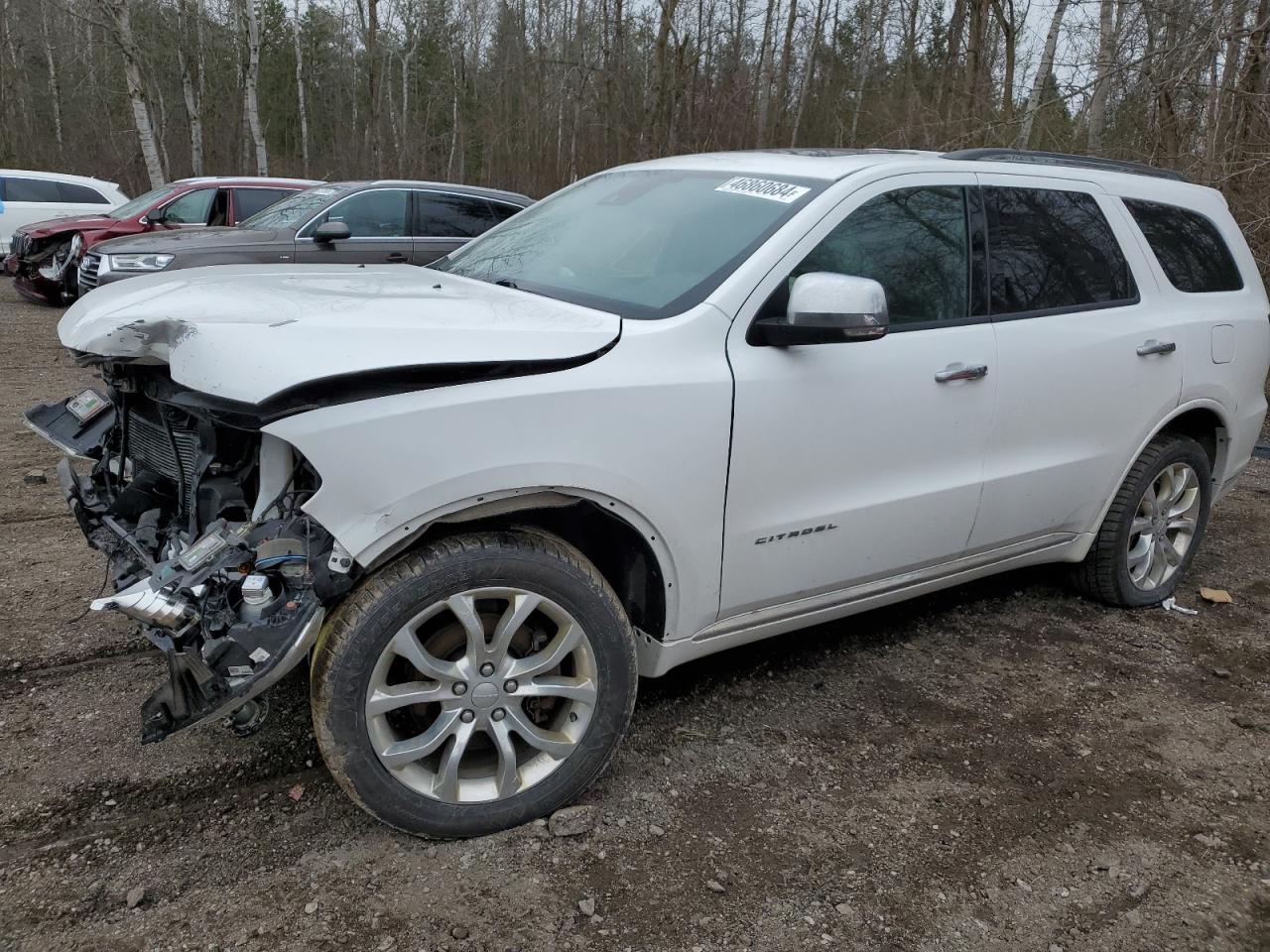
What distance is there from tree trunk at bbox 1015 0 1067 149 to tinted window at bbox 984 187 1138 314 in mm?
8290

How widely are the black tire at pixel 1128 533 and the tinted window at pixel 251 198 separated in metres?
10.7

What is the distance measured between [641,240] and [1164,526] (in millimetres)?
2785

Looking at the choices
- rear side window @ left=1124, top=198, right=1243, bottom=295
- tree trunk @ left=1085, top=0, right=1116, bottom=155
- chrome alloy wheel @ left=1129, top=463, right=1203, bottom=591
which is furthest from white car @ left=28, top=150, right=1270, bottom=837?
tree trunk @ left=1085, top=0, right=1116, bottom=155

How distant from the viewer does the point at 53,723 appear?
9.99 ft

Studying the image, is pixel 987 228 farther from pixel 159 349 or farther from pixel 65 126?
pixel 65 126

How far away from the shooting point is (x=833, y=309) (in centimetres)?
261

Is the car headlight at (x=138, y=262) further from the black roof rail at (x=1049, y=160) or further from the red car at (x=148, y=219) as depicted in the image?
the black roof rail at (x=1049, y=160)

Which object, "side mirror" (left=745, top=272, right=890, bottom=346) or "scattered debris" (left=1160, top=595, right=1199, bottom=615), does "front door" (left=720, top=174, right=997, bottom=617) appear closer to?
"side mirror" (left=745, top=272, right=890, bottom=346)

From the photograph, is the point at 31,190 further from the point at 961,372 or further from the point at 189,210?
the point at 961,372

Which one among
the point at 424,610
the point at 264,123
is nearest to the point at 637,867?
the point at 424,610

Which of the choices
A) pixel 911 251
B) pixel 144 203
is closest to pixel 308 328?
pixel 911 251

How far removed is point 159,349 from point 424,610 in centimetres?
99

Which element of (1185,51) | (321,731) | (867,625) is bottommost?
(867,625)

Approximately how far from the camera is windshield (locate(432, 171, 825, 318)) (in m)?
2.89
